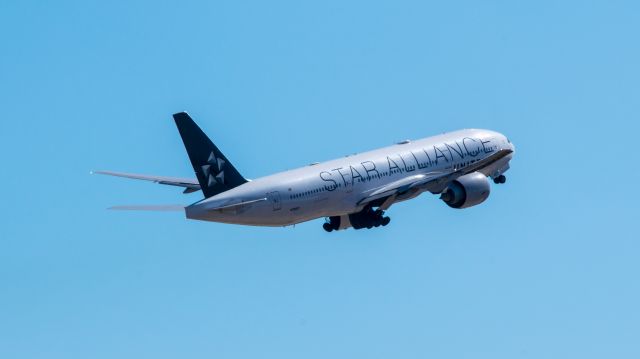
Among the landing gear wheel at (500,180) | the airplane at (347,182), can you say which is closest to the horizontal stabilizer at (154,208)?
the airplane at (347,182)

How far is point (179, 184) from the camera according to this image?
3895 inches

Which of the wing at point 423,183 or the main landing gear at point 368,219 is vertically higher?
the wing at point 423,183

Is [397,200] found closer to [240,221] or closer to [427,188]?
[427,188]

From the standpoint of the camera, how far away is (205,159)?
87.8 meters

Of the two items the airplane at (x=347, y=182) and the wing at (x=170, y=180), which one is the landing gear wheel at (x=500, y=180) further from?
the wing at (x=170, y=180)

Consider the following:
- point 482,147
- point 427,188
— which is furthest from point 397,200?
point 482,147

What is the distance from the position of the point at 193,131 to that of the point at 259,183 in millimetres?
4791

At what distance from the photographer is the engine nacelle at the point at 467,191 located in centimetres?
9662

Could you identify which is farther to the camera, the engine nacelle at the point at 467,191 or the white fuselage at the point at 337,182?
the engine nacelle at the point at 467,191

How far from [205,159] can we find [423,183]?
14280mm

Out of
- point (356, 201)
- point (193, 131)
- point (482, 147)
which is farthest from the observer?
point (482, 147)

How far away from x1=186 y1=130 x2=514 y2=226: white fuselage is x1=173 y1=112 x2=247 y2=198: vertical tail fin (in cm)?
67

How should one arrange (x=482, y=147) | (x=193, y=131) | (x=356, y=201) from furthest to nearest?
(x=482, y=147) → (x=356, y=201) → (x=193, y=131)

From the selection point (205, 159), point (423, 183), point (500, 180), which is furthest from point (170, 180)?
point (500, 180)
